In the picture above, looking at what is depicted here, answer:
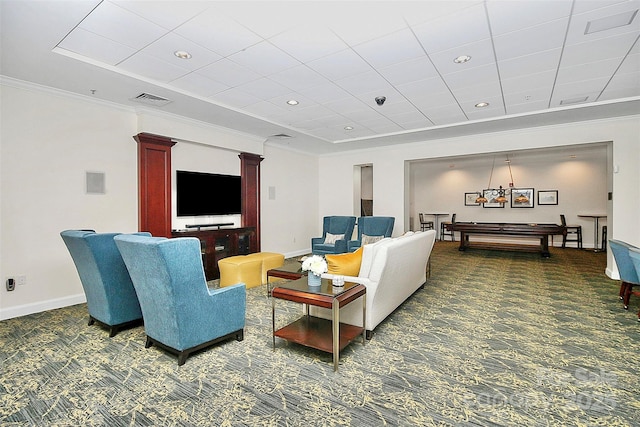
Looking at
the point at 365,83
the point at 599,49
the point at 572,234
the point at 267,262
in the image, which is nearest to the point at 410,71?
the point at 365,83

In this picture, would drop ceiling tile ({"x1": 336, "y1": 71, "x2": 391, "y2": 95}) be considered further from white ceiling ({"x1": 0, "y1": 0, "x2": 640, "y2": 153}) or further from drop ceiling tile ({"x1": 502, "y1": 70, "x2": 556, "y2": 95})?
drop ceiling tile ({"x1": 502, "y1": 70, "x2": 556, "y2": 95})

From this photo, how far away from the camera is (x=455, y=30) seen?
9.32 feet

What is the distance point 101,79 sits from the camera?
3.80 metres

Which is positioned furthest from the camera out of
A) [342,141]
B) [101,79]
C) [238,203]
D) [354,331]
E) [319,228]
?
[319,228]

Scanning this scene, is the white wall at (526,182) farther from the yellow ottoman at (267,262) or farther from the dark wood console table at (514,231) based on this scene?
the yellow ottoman at (267,262)

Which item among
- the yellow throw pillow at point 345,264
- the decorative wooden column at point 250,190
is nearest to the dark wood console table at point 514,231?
the decorative wooden column at point 250,190

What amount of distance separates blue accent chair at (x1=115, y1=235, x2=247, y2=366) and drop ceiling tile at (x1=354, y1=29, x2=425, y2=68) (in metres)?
2.48

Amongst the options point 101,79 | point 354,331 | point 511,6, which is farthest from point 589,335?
point 101,79

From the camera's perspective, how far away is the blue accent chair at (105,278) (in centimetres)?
302

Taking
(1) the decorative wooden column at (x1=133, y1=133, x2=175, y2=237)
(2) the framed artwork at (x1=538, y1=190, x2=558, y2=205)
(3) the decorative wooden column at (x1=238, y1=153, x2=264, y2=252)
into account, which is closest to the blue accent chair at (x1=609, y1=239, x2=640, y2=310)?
(3) the decorative wooden column at (x1=238, y1=153, x2=264, y2=252)

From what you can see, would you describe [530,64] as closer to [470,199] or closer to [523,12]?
[523,12]

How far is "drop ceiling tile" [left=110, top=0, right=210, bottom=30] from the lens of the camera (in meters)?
2.45

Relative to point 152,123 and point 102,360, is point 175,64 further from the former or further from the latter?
point 102,360

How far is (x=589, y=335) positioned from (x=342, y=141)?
561 cm
